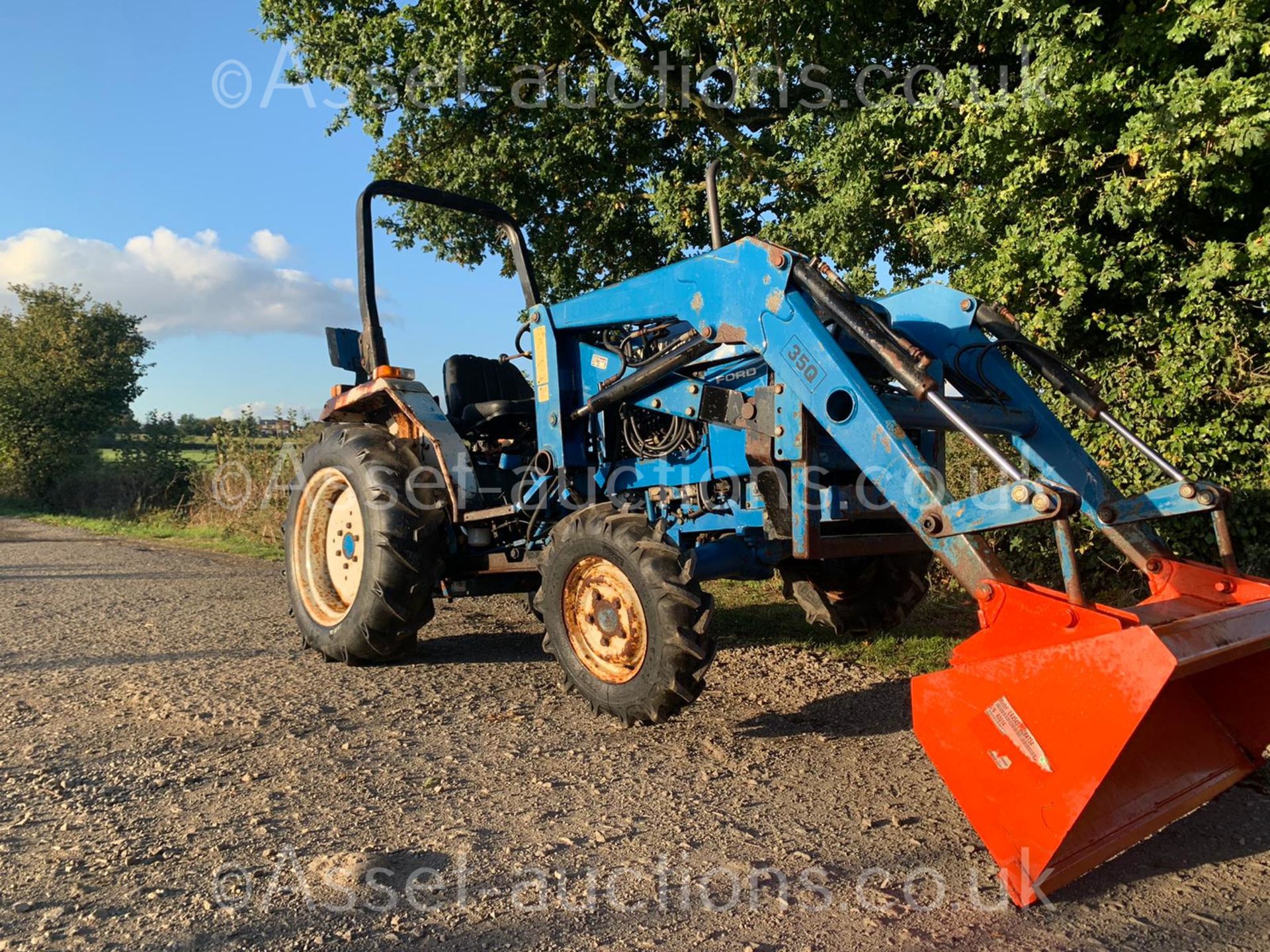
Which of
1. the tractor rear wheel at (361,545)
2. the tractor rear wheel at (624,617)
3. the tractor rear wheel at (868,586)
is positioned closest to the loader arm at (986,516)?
the tractor rear wheel at (624,617)

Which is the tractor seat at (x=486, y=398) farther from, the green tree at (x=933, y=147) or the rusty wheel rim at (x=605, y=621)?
the green tree at (x=933, y=147)

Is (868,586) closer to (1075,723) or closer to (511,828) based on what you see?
(1075,723)

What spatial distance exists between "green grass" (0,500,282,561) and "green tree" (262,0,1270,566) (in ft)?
16.4

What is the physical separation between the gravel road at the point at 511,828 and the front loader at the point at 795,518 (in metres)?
0.22

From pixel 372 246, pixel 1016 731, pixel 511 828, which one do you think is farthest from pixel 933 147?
pixel 511 828

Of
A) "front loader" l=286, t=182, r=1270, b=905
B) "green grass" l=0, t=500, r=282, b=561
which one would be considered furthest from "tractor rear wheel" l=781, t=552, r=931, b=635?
"green grass" l=0, t=500, r=282, b=561

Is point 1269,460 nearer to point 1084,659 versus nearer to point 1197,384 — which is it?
point 1197,384

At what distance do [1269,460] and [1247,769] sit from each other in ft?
13.5

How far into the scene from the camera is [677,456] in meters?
4.76

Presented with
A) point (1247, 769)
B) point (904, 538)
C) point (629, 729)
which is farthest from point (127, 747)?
point (1247, 769)

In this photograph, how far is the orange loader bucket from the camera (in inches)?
101

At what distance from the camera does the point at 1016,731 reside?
107 inches

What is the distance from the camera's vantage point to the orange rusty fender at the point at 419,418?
5070 mm

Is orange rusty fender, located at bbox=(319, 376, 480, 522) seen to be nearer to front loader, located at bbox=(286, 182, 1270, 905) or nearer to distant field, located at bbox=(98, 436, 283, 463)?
front loader, located at bbox=(286, 182, 1270, 905)
